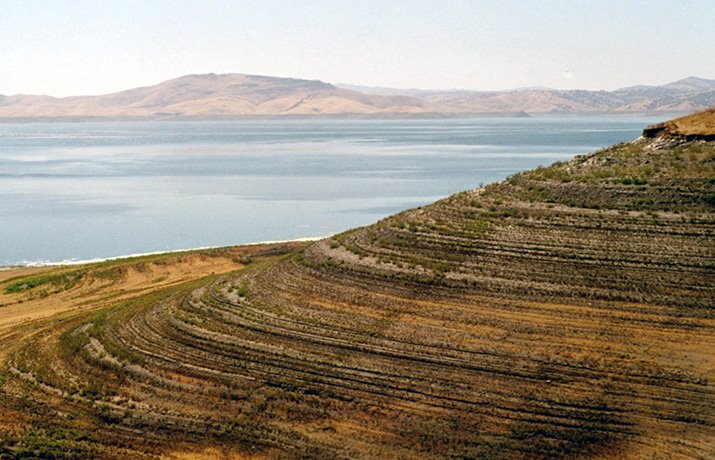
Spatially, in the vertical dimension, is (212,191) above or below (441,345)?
above

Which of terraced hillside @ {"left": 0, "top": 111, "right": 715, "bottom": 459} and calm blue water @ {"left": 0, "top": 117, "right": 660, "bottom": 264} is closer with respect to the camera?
terraced hillside @ {"left": 0, "top": 111, "right": 715, "bottom": 459}

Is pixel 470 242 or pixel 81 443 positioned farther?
pixel 470 242

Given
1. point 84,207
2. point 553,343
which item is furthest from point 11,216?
point 553,343

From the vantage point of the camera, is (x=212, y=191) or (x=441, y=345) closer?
(x=441, y=345)

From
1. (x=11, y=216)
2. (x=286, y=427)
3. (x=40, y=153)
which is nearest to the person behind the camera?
(x=286, y=427)

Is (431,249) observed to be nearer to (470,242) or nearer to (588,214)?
(470,242)

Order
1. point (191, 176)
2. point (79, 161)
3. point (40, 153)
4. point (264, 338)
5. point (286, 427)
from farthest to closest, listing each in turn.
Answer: point (40, 153) → point (79, 161) → point (191, 176) → point (264, 338) → point (286, 427)

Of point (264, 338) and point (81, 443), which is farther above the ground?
point (264, 338)

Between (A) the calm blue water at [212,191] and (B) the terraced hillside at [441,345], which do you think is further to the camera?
(A) the calm blue water at [212,191]
